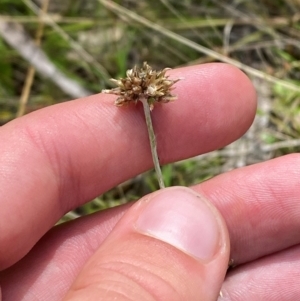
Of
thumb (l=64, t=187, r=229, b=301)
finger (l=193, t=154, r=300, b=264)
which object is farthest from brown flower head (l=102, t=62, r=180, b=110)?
finger (l=193, t=154, r=300, b=264)

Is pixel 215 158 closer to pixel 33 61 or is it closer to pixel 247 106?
pixel 247 106

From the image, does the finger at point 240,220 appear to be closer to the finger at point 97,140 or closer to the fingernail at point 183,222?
the finger at point 97,140

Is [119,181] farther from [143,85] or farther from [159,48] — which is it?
[159,48]

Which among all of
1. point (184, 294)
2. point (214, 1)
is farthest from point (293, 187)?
point (214, 1)

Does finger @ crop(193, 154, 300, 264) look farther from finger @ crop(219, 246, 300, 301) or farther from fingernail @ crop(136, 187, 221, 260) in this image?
fingernail @ crop(136, 187, 221, 260)

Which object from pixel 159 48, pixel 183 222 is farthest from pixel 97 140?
pixel 159 48

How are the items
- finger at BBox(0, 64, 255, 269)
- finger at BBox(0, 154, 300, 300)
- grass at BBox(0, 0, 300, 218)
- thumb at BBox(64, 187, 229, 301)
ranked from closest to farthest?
thumb at BBox(64, 187, 229, 301)
finger at BBox(0, 64, 255, 269)
finger at BBox(0, 154, 300, 300)
grass at BBox(0, 0, 300, 218)

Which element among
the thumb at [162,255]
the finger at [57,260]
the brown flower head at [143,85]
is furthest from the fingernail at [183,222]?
the finger at [57,260]
